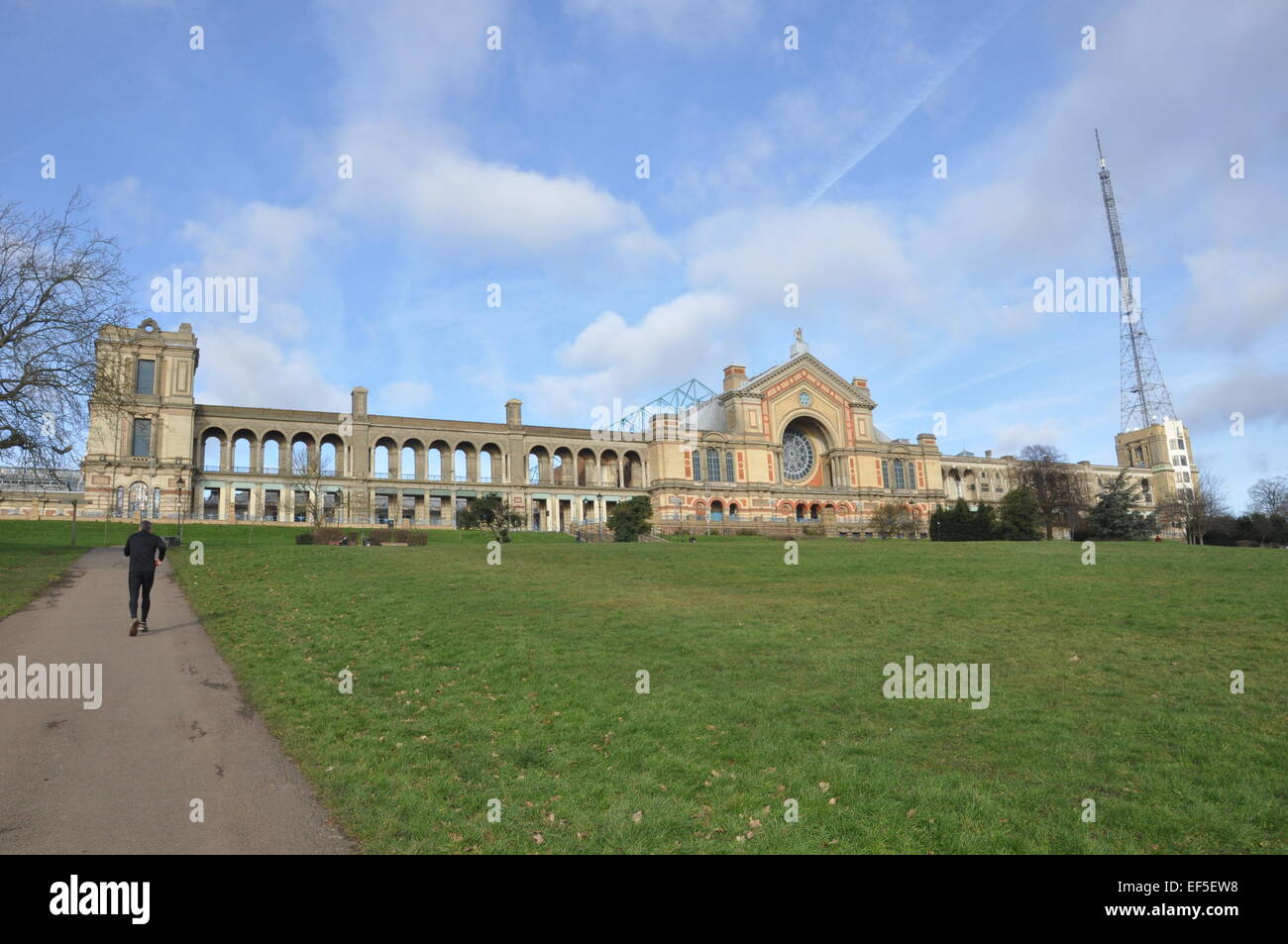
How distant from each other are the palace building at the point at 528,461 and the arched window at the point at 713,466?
0.33 feet

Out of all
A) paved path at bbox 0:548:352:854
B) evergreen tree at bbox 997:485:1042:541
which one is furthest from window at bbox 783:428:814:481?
paved path at bbox 0:548:352:854

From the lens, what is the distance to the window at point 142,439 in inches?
2318

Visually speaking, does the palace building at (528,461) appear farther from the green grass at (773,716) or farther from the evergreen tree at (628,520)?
the green grass at (773,716)

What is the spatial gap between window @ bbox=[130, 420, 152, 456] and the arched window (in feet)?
161

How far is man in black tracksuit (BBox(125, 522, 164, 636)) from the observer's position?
Result: 15.4m

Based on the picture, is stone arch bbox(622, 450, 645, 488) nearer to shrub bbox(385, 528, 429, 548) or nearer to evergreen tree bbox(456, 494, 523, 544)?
evergreen tree bbox(456, 494, 523, 544)

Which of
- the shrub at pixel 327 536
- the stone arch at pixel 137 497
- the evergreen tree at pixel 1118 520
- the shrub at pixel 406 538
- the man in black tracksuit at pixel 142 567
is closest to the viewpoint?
the man in black tracksuit at pixel 142 567

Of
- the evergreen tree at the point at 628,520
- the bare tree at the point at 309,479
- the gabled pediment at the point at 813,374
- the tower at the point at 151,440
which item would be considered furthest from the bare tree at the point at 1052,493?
the tower at the point at 151,440

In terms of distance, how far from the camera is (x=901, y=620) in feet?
55.2

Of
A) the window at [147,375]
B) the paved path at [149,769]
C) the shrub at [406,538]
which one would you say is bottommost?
the paved path at [149,769]

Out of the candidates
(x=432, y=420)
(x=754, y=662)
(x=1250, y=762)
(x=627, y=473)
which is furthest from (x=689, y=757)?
(x=627, y=473)

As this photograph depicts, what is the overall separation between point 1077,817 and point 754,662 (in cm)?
627
